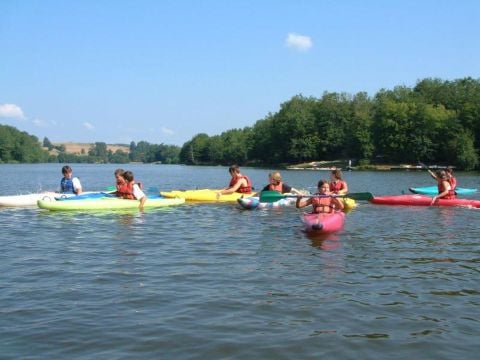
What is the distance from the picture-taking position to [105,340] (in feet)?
17.6

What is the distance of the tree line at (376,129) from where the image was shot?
6838 centimetres

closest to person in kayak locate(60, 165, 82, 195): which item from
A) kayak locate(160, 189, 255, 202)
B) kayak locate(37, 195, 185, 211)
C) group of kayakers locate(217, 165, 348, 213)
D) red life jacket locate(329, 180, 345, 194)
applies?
kayak locate(37, 195, 185, 211)

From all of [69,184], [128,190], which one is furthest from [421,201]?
[69,184]

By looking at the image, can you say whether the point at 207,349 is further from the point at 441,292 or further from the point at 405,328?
the point at 441,292

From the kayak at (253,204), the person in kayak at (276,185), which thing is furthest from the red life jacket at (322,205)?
the kayak at (253,204)

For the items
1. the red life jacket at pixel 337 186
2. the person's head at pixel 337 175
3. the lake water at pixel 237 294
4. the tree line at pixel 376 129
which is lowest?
the lake water at pixel 237 294

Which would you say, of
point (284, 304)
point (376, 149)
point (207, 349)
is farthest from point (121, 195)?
point (376, 149)

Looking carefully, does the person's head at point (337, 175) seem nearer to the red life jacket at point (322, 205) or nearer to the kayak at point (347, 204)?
the kayak at point (347, 204)

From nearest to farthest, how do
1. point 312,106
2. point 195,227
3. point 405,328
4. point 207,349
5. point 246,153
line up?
point 207,349 < point 405,328 < point 195,227 < point 312,106 < point 246,153

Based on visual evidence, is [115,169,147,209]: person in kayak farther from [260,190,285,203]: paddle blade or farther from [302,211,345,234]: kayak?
[302,211,345,234]: kayak

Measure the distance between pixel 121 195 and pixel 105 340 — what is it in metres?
11.2

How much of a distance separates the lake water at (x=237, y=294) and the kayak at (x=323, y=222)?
0.35 m

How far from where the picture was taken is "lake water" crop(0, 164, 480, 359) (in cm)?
529

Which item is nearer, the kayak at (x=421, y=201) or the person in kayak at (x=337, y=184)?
the person in kayak at (x=337, y=184)
